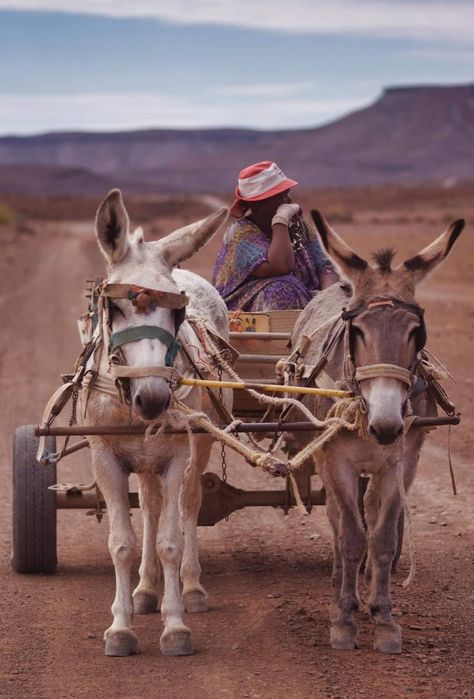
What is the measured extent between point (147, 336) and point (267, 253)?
2924 millimetres

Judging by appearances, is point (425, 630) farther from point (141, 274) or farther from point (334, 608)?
point (141, 274)

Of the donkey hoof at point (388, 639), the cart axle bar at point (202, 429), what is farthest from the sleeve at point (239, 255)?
the donkey hoof at point (388, 639)

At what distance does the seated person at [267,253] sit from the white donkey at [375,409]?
169cm

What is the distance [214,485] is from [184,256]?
2120 mm

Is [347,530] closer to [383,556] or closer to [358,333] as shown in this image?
[383,556]

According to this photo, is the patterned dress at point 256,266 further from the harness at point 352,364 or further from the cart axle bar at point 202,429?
the cart axle bar at point 202,429

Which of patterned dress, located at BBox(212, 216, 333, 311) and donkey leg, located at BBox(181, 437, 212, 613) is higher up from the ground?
patterned dress, located at BBox(212, 216, 333, 311)

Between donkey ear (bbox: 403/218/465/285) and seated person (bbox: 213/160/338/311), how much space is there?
2.41 metres

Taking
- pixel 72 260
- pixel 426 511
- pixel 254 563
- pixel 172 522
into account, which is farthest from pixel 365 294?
pixel 72 260

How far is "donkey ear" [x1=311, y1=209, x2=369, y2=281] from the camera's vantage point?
6359 mm

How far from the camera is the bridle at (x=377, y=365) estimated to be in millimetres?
6004

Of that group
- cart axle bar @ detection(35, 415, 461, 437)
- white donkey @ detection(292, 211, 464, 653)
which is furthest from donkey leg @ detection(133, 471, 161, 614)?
white donkey @ detection(292, 211, 464, 653)

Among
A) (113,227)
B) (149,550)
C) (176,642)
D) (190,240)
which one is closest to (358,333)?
(190,240)

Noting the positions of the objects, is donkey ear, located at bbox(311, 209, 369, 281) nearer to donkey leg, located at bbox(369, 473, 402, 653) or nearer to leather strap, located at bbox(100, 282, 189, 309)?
leather strap, located at bbox(100, 282, 189, 309)
